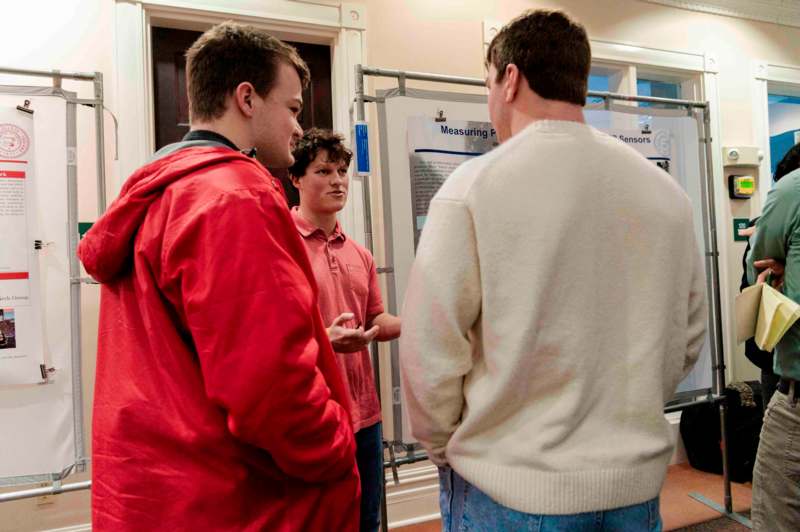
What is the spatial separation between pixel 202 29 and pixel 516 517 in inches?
107

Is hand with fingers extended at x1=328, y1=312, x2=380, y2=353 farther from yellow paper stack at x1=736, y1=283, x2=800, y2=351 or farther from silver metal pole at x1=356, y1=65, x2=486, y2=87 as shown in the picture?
yellow paper stack at x1=736, y1=283, x2=800, y2=351

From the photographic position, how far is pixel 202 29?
280 centimetres

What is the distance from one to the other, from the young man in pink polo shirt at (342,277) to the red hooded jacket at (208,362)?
2.88 ft

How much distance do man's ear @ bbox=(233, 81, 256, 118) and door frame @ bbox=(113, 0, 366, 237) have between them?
1686 millimetres

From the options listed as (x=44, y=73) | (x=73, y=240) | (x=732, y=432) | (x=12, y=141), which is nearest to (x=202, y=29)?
(x=44, y=73)

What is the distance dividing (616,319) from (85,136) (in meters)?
2.42

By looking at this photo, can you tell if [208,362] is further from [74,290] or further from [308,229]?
[74,290]

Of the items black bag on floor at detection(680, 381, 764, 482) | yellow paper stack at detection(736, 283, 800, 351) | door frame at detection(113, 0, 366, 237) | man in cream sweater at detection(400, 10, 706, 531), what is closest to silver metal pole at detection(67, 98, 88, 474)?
door frame at detection(113, 0, 366, 237)

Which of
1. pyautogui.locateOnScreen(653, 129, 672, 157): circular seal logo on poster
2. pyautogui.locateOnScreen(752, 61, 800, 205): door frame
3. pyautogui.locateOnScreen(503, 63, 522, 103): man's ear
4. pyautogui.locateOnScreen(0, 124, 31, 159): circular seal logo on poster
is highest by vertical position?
pyautogui.locateOnScreen(752, 61, 800, 205): door frame

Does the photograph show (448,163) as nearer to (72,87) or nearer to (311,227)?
(311,227)

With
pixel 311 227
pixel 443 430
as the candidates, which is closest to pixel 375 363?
pixel 311 227

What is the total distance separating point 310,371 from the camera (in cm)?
86

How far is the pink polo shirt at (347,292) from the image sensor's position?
1.83 metres

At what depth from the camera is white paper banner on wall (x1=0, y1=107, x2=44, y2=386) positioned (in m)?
1.95
